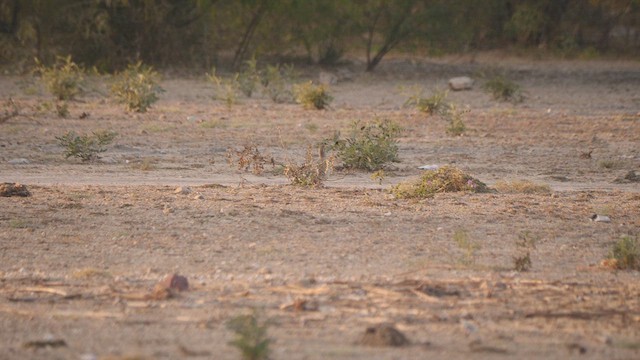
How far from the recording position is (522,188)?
9.91 m

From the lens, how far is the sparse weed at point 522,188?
9.89 meters

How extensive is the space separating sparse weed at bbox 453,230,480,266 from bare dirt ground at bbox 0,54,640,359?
2 centimetres

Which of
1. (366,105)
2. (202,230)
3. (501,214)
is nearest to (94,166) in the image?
(202,230)

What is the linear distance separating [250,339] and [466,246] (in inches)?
112

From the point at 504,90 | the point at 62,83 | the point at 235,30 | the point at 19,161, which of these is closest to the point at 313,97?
the point at 504,90

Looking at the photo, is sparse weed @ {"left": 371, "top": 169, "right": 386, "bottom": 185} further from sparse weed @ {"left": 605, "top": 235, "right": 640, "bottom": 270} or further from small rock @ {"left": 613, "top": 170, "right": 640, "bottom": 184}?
sparse weed @ {"left": 605, "top": 235, "right": 640, "bottom": 270}

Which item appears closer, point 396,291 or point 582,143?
point 396,291

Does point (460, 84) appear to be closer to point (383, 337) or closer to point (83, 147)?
point (83, 147)

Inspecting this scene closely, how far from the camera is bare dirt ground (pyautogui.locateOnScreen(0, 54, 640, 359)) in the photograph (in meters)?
5.09

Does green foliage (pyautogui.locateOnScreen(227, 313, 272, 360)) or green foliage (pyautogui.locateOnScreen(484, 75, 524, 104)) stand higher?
green foliage (pyautogui.locateOnScreen(484, 75, 524, 104))

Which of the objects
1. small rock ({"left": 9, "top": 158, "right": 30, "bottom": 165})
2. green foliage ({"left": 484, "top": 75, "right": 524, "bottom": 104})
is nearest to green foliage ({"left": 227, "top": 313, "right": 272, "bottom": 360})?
small rock ({"left": 9, "top": 158, "right": 30, "bottom": 165})

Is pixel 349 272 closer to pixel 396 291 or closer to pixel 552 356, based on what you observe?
pixel 396 291

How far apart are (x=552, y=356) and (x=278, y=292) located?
165 cm

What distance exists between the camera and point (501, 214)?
8.65 m
